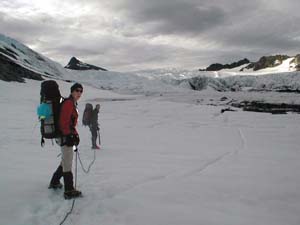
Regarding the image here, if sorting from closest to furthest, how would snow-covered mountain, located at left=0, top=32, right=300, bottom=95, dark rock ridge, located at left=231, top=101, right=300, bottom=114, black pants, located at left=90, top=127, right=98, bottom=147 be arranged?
black pants, located at left=90, top=127, right=98, bottom=147 → dark rock ridge, located at left=231, top=101, right=300, bottom=114 → snow-covered mountain, located at left=0, top=32, right=300, bottom=95

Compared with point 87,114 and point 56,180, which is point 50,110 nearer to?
point 56,180

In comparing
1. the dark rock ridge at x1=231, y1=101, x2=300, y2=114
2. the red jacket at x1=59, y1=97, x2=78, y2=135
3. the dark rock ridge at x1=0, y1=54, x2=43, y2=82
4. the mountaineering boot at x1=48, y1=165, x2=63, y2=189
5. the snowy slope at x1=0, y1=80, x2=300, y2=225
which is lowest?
the snowy slope at x1=0, y1=80, x2=300, y2=225

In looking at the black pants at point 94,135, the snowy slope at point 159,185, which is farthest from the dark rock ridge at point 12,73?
the black pants at point 94,135

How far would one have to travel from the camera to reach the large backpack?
5.21 m

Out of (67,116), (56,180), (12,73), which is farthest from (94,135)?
(12,73)

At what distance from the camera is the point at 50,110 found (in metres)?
5.25

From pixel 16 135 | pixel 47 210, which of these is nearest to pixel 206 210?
pixel 47 210

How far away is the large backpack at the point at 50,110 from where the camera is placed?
521 centimetres

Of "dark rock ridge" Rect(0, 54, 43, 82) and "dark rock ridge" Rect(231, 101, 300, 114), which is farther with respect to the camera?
"dark rock ridge" Rect(0, 54, 43, 82)

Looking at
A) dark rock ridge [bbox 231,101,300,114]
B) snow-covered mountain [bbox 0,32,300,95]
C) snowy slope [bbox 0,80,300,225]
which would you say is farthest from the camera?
snow-covered mountain [bbox 0,32,300,95]

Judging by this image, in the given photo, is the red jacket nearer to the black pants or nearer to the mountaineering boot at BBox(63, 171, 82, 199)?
the mountaineering boot at BBox(63, 171, 82, 199)

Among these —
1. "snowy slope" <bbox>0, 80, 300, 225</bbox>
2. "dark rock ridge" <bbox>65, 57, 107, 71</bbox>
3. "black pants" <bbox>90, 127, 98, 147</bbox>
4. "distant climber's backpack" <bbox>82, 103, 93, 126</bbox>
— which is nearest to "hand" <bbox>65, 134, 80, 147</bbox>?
"snowy slope" <bbox>0, 80, 300, 225</bbox>

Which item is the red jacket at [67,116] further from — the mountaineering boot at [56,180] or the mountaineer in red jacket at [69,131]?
the mountaineering boot at [56,180]

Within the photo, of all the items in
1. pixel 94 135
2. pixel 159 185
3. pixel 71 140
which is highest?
pixel 71 140
